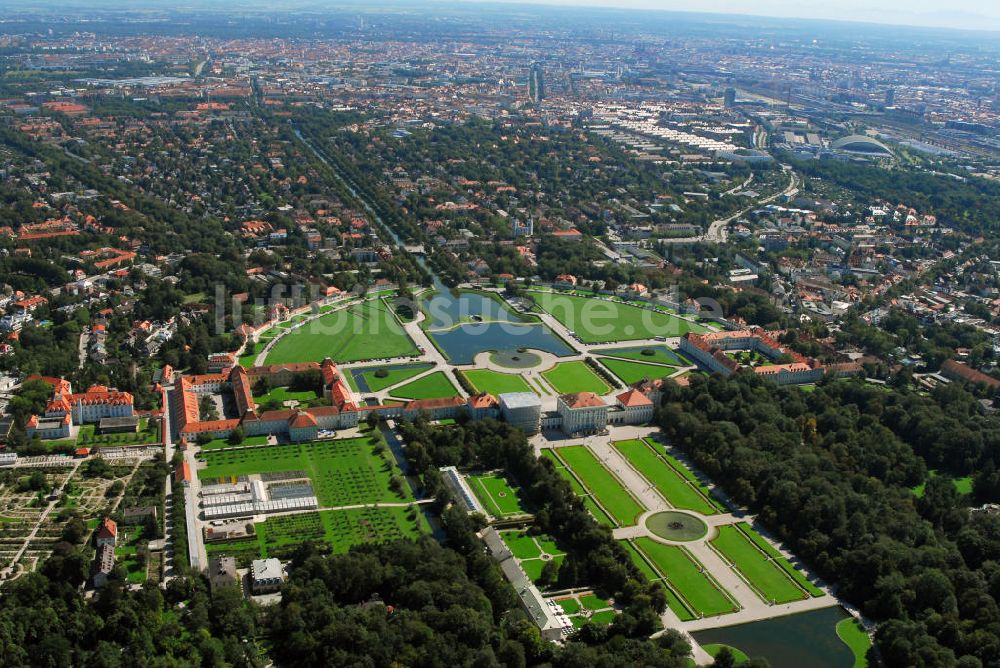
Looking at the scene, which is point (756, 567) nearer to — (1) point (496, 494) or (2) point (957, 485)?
(1) point (496, 494)

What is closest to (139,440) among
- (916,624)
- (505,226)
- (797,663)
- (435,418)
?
(435,418)

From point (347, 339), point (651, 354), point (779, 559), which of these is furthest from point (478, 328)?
point (779, 559)

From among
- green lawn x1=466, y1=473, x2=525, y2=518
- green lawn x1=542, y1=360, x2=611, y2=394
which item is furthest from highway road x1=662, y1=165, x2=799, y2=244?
green lawn x1=466, y1=473, x2=525, y2=518

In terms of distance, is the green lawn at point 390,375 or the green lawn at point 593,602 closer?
the green lawn at point 593,602

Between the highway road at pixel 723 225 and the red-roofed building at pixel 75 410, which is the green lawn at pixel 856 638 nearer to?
the red-roofed building at pixel 75 410

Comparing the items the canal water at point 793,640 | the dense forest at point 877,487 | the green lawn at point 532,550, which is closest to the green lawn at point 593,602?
the green lawn at point 532,550

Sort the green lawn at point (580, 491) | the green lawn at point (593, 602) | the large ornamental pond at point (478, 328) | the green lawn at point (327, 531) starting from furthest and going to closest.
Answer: the large ornamental pond at point (478, 328) → the green lawn at point (580, 491) → the green lawn at point (327, 531) → the green lawn at point (593, 602)
